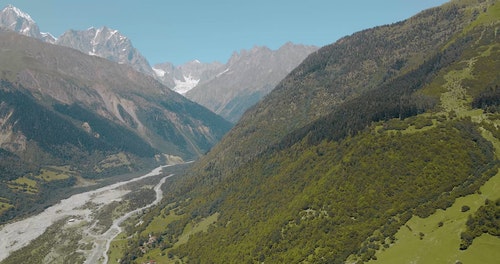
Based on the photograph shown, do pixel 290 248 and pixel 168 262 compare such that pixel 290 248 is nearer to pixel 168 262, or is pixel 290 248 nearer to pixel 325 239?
pixel 325 239

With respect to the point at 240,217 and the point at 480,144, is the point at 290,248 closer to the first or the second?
the point at 240,217

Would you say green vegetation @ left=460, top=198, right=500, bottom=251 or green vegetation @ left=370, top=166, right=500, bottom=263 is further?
green vegetation @ left=460, top=198, right=500, bottom=251

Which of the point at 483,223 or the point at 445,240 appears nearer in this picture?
the point at 483,223

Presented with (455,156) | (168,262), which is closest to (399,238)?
(455,156)

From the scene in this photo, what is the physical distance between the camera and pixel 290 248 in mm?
149875

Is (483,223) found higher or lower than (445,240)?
higher

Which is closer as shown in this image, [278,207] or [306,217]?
[306,217]

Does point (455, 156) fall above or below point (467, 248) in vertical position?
above

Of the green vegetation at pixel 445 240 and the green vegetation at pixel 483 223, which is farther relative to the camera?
the green vegetation at pixel 483 223

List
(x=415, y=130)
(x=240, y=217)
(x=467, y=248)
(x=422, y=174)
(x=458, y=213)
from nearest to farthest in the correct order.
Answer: (x=467, y=248) → (x=458, y=213) → (x=422, y=174) → (x=415, y=130) → (x=240, y=217)

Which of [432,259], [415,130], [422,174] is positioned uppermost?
[415,130]

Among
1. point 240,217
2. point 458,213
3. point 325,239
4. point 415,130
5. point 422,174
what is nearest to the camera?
point 458,213

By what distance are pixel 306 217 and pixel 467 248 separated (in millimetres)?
58080

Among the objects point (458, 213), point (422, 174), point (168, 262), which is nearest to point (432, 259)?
point (458, 213)
